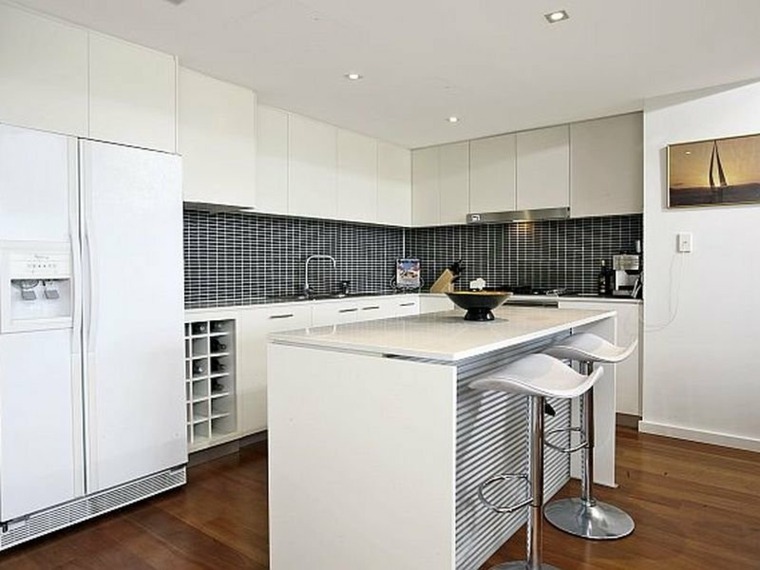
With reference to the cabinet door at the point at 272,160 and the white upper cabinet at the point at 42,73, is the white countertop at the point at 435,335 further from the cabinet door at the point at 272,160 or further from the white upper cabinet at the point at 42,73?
the cabinet door at the point at 272,160

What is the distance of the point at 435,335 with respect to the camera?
187cm

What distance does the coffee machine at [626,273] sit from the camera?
405 cm

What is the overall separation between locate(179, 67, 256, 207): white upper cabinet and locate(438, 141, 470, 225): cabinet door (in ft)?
6.77

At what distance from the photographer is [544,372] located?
1952 mm

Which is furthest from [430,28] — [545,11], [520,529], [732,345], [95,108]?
[732,345]

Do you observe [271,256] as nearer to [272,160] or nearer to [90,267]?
[272,160]

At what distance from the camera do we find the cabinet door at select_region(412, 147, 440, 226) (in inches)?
197

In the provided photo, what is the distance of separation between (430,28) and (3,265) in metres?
2.12

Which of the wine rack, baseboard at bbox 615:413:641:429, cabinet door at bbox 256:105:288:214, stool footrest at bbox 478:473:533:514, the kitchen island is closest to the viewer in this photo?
the kitchen island

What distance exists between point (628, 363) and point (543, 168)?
1669mm

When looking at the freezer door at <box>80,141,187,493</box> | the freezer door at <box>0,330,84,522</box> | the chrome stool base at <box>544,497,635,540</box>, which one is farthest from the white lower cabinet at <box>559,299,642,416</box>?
the freezer door at <box>0,330,84,522</box>

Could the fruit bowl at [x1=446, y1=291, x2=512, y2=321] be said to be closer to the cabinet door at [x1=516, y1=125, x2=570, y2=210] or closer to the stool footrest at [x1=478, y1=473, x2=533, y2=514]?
the stool footrest at [x1=478, y1=473, x2=533, y2=514]

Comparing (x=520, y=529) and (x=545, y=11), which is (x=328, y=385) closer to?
(x=520, y=529)

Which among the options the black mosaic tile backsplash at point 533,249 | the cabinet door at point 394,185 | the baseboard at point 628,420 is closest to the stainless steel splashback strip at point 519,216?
the black mosaic tile backsplash at point 533,249
